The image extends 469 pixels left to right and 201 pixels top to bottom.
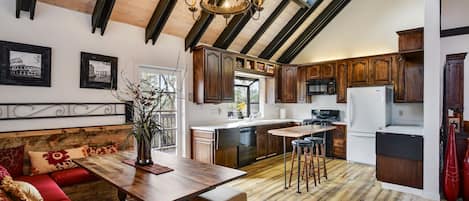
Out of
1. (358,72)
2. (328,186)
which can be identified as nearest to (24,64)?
(328,186)

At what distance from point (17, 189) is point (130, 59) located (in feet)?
8.60

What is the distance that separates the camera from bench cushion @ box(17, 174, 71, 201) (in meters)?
2.25

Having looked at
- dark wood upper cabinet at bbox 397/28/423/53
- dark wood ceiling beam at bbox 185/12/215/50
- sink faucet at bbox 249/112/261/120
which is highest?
dark wood ceiling beam at bbox 185/12/215/50

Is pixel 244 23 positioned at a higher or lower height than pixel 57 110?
higher

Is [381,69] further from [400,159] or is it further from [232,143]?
[232,143]

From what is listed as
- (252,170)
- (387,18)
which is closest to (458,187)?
(252,170)

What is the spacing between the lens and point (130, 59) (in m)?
3.98

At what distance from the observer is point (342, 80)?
5852 millimetres

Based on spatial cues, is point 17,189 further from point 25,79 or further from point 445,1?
point 445,1

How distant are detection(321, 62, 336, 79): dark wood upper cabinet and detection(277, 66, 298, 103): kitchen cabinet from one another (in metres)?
0.74

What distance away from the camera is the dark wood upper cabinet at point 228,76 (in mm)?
5035

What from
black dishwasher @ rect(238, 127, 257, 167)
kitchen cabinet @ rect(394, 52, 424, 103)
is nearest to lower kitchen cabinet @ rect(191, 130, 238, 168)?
black dishwasher @ rect(238, 127, 257, 167)

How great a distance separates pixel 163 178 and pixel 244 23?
367cm

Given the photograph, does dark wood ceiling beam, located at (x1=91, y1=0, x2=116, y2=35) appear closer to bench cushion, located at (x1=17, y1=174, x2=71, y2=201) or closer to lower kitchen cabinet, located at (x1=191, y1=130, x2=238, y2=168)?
bench cushion, located at (x1=17, y1=174, x2=71, y2=201)
